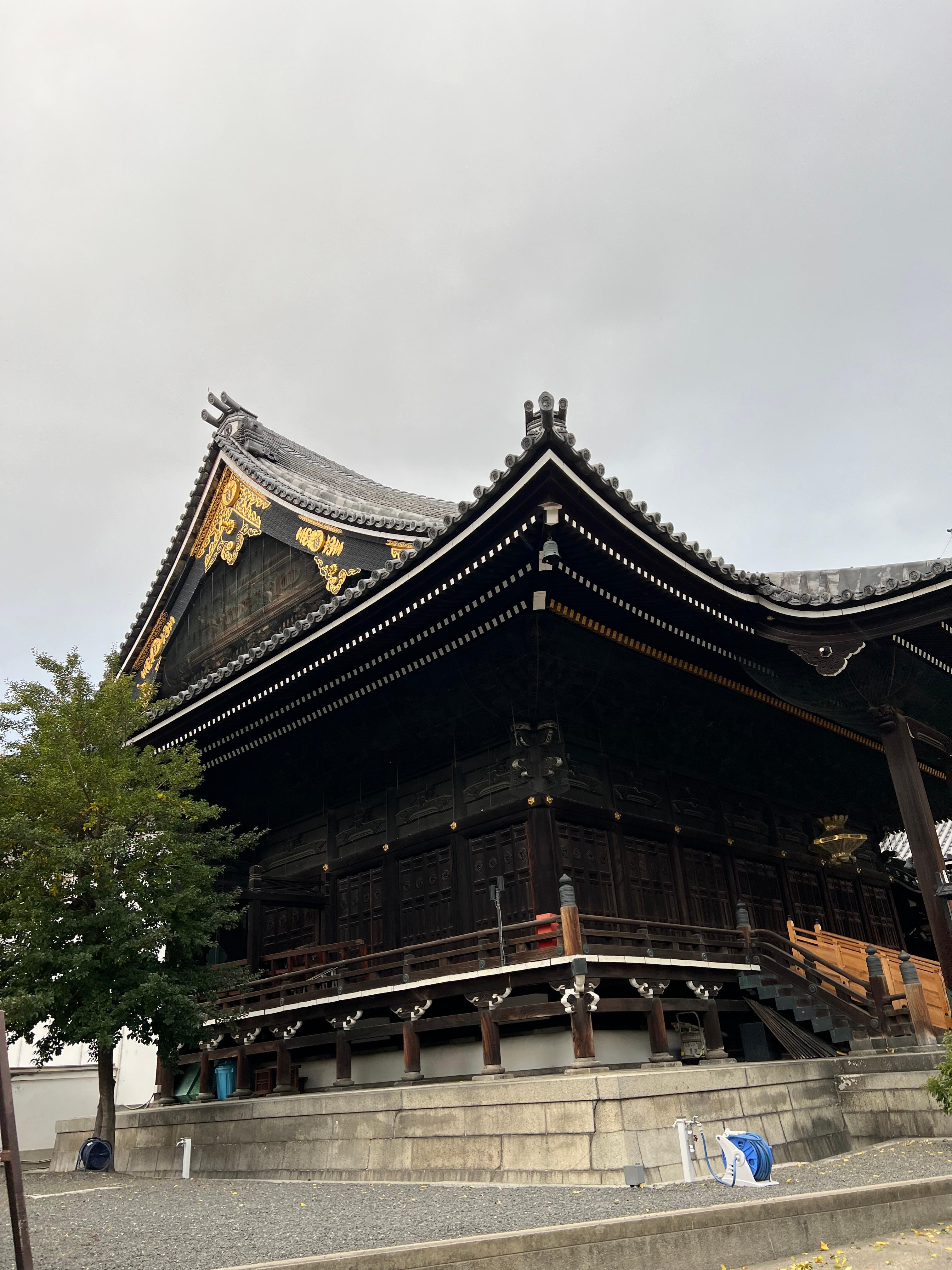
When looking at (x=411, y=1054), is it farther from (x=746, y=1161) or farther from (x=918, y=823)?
(x=918, y=823)

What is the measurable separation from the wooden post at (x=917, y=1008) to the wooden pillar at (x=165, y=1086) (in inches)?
475

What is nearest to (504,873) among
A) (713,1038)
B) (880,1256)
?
(713,1038)

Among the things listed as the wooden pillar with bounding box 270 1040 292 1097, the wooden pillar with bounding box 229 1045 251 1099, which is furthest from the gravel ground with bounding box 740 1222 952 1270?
the wooden pillar with bounding box 229 1045 251 1099

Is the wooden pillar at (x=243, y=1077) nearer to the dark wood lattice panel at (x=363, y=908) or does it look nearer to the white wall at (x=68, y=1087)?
the dark wood lattice panel at (x=363, y=908)

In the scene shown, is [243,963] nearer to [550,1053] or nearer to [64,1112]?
[550,1053]

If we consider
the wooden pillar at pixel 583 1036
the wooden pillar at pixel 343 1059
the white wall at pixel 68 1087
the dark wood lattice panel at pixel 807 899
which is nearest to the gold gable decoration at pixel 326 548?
the wooden pillar at pixel 343 1059

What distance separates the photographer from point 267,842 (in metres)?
18.9

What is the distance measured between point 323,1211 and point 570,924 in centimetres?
411

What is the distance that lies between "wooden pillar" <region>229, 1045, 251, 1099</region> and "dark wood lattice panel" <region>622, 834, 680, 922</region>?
6608mm

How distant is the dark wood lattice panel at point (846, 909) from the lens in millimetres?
19656

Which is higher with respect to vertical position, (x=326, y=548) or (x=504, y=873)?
(x=326, y=548)

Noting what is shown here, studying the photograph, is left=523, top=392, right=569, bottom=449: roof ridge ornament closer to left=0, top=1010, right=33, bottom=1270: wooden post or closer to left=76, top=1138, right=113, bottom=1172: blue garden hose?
left=0, top=1010, right=33, bottom=1270: wooden post

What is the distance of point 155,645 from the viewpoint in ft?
74.9

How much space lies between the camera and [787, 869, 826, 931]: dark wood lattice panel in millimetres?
18547
